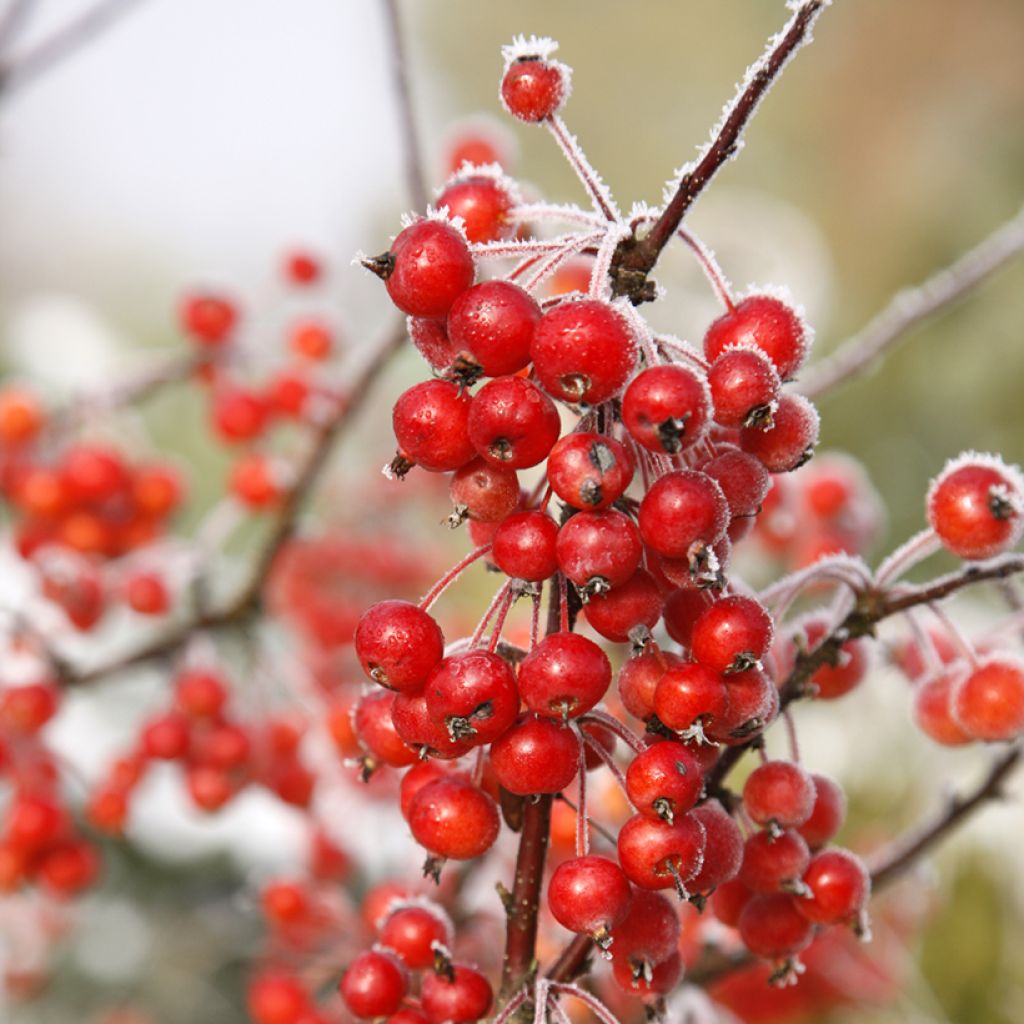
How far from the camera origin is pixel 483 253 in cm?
31

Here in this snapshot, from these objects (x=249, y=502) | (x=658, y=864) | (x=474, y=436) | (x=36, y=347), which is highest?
(x=36, y=347)

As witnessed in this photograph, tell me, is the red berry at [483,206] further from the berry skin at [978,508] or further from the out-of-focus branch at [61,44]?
the out-of-focus branch at [61,44]

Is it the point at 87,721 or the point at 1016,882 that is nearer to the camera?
the point at 1016,882

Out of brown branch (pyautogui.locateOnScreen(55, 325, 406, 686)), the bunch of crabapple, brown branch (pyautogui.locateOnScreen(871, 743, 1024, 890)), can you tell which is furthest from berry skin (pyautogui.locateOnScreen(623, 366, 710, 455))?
brown branch (pyautogui.locateOnScreen(55, 325, 406, 686))

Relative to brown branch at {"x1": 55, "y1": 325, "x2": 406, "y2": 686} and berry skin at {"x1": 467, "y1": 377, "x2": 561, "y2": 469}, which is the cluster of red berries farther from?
berry skin at {"x1": 467, "y1": 377, "x2": 561, "y2": 469}

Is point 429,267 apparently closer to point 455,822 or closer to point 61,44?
point 455,822

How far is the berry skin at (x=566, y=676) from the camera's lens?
29 cm

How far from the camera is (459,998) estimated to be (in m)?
0.33

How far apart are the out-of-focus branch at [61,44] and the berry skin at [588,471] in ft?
2.17

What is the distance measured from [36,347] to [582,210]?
3.68ft

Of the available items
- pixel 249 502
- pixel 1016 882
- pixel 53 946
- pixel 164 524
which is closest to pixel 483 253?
pixel 249 502

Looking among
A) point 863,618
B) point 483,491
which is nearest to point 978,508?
point 863,618

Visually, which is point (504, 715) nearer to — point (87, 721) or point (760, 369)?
point (760, 369)

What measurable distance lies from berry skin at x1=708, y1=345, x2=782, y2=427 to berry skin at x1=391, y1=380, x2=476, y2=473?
2.6 inches
